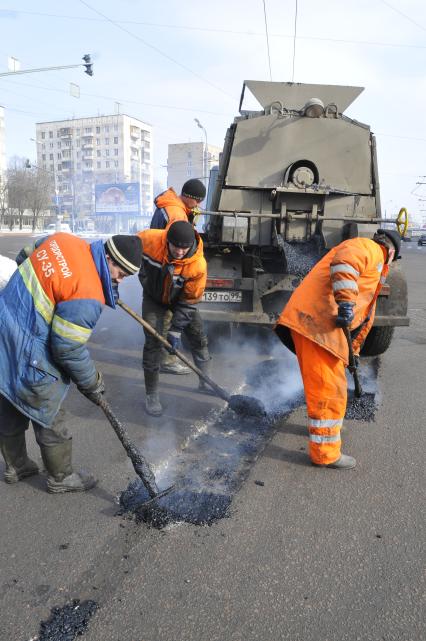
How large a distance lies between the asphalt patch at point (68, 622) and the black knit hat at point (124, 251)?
1.50 meters

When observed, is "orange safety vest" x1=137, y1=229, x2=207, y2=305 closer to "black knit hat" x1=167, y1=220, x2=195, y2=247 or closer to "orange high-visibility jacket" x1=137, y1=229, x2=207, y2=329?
"orange high-visibility jacket" x1=137, y1=229, x2=207, y2=329

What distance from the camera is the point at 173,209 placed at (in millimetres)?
4473

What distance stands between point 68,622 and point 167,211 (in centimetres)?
343

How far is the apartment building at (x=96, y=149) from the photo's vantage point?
262 ft

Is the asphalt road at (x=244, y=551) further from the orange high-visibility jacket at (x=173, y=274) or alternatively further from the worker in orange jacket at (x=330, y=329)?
the orange high-visibility jacket at (x=173, y=274)

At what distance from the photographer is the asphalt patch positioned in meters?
1.75

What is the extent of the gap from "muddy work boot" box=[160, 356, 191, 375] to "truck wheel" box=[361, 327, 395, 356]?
1.98 m

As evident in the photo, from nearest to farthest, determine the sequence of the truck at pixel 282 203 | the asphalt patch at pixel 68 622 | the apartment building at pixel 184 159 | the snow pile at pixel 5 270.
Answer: the asphalt patch at pixel 68 622, the truck at pixel 282 203, the snow pile at pixel 5 270, the apartment building at pixel 184 159

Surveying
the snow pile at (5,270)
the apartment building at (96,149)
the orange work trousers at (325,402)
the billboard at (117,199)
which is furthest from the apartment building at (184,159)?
the orange work trousers at (325,402)

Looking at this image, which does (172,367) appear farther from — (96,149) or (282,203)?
(96,149)

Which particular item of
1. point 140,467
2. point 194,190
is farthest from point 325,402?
point 194,190

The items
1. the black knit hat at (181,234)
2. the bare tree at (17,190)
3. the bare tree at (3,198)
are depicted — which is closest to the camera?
the black knit hat at (181,234)

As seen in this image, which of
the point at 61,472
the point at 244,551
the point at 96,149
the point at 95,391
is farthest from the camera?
the point at 96,149

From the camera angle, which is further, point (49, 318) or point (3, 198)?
point (3, 198)
